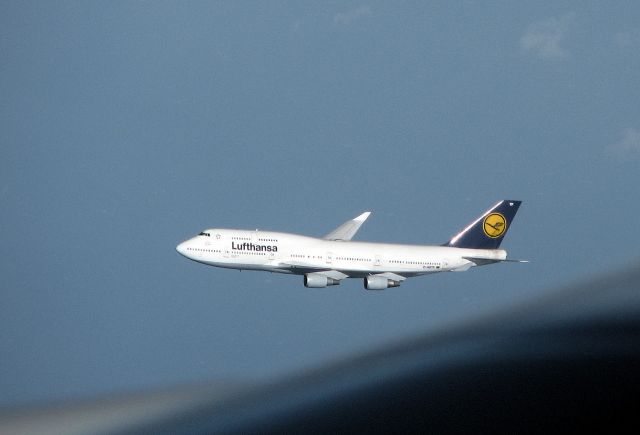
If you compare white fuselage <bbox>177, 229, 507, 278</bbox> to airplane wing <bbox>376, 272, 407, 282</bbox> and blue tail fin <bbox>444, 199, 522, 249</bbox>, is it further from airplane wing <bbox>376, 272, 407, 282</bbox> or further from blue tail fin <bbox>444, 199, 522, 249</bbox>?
blue tail fin <bbox>444, 199, 522, 249</bbox>

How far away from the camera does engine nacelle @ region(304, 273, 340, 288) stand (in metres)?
79.4

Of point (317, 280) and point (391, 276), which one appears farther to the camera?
point (391, 276)

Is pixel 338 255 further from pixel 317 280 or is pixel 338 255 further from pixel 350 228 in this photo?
pixel 350 228

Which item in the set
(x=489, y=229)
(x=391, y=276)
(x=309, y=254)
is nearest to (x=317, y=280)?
(x=309, y=254)

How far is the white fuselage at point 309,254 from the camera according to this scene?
75875mm

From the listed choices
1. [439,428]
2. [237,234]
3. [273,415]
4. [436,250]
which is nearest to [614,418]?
[439,428]

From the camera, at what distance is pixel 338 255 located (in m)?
78.9

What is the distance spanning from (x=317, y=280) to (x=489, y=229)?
21.7m

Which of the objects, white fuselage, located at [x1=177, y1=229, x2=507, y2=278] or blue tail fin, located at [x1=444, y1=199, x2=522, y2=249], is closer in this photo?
white fuselage, located at [x1=177, y1=229, x2=507, y2=278]

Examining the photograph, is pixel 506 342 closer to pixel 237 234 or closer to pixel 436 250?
pixel 237 234

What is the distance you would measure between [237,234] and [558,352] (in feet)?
238

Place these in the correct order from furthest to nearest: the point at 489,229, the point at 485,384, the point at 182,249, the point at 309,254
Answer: the point at 489,229 → the point at 182,249 → the point at 309,254 → the point at 485,384

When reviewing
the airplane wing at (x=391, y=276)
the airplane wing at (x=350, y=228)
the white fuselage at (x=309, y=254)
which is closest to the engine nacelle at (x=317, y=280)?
the white fuselage at (x=309, y=254)

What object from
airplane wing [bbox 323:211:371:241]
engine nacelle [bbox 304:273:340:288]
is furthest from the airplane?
airplane wing [bbox 323:211:371:241]
